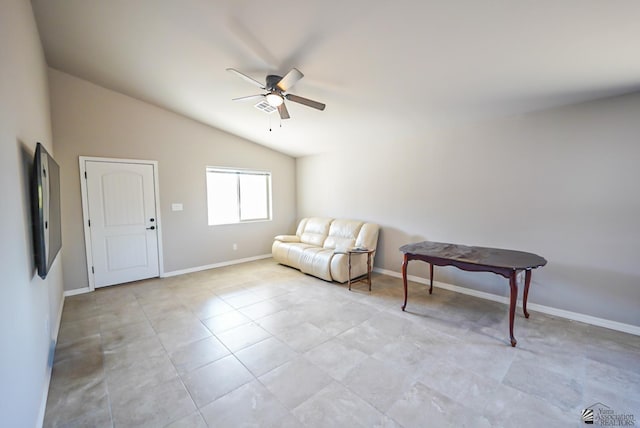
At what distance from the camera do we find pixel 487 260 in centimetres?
269

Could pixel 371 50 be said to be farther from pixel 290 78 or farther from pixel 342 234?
pixel 342 234

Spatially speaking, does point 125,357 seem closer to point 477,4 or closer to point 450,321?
point 450,321

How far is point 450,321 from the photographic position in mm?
2975

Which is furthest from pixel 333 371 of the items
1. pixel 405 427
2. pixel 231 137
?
pixel 231 137

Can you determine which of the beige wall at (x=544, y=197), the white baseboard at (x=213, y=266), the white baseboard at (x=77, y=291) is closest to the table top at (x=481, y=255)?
the beige wall at (x=544, y=197)

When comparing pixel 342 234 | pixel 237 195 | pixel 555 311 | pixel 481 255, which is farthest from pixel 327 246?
pixel 555 311

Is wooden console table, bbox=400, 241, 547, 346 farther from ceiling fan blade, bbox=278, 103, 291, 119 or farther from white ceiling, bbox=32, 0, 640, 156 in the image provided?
ceiling fan blade, bbox=278, 103, 291, 119

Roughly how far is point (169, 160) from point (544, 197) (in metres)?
5.49

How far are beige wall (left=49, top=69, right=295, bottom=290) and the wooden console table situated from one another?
142 inches

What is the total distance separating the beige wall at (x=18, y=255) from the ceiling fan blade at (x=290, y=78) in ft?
5.84

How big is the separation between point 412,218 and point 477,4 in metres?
3.01

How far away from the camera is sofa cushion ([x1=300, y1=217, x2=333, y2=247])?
5293mm
